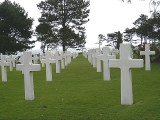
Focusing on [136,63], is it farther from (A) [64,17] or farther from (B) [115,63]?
(A) [64,17]

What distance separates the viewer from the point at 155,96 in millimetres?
8055

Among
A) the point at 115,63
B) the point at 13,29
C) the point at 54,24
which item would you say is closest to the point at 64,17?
the point at 54,24

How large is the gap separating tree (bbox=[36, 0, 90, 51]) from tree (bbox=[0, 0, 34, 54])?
306cm

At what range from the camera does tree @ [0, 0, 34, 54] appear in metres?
38.2

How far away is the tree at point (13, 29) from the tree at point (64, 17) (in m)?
3.06

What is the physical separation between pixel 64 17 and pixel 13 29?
24.5 ft

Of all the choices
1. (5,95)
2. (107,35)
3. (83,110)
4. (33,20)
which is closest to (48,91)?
(5,95)

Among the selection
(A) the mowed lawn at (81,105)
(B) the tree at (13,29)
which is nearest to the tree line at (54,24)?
(B) the tree at (13,29)

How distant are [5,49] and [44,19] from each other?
8.32 m

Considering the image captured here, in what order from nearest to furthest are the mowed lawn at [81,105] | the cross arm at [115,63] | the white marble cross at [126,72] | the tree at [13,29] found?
the mowed lawn at [81,105] < the white marble cross at [126,72] < the cross arm at [115,63] < the tree at [13,29]

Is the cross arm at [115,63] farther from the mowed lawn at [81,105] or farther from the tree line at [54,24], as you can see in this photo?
the tree line at [54,24]

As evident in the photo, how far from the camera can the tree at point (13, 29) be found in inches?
1504

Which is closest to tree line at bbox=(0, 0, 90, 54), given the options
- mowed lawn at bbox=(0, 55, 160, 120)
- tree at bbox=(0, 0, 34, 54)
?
tree at bbox=(0, 0, 34, 54)

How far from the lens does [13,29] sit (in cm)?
4069
